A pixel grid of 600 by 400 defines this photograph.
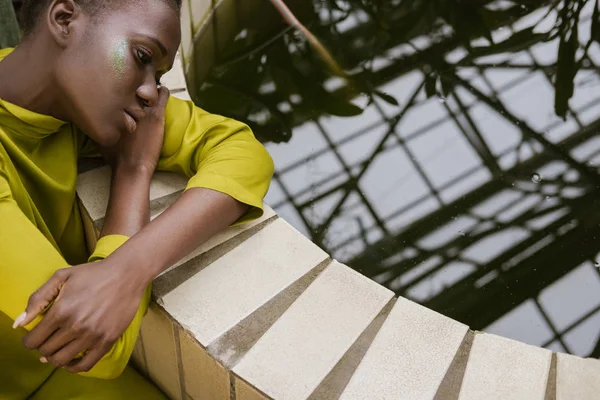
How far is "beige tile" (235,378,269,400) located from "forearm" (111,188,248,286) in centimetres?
22

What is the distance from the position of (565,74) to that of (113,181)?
1.24 m

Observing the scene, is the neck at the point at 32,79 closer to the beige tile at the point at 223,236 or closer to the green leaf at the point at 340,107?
the beige tile at the point at 223,236

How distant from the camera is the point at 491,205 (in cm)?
138

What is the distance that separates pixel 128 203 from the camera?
3.64 feet

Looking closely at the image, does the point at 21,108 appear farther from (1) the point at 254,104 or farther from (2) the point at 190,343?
(1) the point at 254,104

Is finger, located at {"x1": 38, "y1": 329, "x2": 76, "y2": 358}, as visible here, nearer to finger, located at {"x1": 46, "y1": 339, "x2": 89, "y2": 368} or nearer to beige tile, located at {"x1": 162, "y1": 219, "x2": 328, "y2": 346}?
finger, located at {"x1": 46, "y1": 339, "x2": 89, "y2": 368}

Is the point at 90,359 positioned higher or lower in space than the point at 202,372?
higher

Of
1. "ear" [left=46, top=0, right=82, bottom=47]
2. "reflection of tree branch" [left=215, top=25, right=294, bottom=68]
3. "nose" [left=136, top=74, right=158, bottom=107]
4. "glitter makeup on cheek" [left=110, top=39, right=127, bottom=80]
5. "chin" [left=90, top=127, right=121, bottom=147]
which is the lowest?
"reflection of tree branch" [left=215, top=25, right=294, bottom=68]

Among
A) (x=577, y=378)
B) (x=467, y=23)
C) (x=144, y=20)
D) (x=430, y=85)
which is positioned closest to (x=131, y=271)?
(x=144, y=20)

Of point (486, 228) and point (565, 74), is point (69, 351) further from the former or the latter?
point (565, 74)

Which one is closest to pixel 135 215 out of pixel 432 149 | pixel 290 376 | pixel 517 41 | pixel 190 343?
pixel 190 343

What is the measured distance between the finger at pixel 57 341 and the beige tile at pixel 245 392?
27cm

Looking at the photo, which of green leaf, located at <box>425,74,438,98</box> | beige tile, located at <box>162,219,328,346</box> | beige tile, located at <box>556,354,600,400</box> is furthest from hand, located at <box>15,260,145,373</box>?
green leaf, located at <box>425,74,438,98</box>

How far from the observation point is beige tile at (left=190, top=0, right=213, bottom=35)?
1730mm
